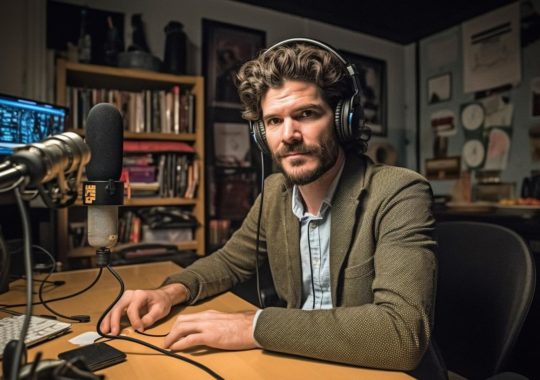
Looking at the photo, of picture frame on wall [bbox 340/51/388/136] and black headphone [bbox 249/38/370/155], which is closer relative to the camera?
black headphone [bbox 249/38/370/155]

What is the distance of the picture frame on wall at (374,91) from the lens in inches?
131

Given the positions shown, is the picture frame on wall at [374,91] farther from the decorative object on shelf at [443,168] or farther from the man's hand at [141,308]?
the man's hand at [141,308]

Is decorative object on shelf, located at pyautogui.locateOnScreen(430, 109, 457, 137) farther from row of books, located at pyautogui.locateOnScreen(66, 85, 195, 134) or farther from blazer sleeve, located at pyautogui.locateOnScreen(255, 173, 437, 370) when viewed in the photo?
blazer sleeve, located at pyautogui.locateOnScreen(255, 173, 437, 370)

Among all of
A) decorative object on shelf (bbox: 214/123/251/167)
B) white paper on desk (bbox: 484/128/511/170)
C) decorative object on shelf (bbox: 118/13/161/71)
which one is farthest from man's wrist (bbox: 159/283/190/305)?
white paper on desk (bbox: 484/128/511/170)

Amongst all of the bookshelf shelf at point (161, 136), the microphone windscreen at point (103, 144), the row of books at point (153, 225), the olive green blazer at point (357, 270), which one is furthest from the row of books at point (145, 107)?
the microphone windscreen at point (103, 144)

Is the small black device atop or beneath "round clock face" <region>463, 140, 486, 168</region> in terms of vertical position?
beneath

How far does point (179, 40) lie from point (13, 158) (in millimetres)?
2146

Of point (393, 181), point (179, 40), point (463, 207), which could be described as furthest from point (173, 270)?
point (463, 207)

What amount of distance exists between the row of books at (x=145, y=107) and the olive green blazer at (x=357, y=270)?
1297mm

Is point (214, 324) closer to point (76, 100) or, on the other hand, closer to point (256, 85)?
point (256, 85)

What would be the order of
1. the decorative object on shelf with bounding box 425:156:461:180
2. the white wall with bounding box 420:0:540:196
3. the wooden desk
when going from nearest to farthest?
the wooden desk → the white wall with bounding box 420:0:540:196 → the decorative object on shelf with bounding box 425:156:461:180

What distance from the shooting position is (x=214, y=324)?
27.3 inches

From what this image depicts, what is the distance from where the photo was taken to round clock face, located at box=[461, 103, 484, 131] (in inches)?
111

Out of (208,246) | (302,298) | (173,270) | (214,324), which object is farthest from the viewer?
(208,246)
